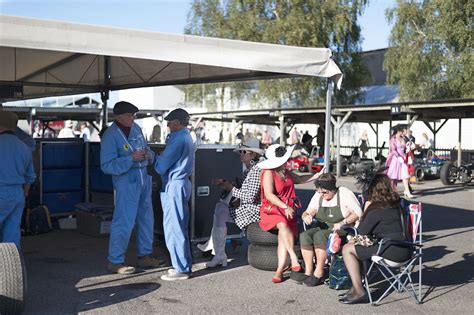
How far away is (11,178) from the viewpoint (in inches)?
241

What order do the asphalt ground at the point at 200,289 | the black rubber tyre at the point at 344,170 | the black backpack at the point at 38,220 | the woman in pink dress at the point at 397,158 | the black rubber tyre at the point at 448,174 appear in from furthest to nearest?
the black rubber tyre at the point at 344,170 → the black rubber tyre at the point at 448,174 → the woman in pink dress at the point at 397,158 → the black backpack at the point at 38,220 → the asphalt ground at the point at 200,289

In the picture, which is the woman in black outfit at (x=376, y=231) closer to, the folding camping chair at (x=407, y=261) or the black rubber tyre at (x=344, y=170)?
the folding camping chair at (x=407, y=261)

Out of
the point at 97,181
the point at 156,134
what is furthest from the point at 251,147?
the point at 156,134

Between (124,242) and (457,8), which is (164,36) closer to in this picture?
(124,242)

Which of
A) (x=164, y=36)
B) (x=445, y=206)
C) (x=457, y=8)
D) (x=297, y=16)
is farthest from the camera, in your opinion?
(x=297, y=16)

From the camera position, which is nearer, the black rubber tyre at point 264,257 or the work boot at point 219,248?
the black rubber tyre at point 264,257

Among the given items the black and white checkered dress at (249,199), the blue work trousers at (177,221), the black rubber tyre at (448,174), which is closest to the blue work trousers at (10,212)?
the blue work trousers at (177,221)

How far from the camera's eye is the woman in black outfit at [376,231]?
5883 millimetres

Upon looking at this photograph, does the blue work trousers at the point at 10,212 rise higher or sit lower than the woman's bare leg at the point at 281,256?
higher

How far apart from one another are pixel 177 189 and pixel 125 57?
2.03m

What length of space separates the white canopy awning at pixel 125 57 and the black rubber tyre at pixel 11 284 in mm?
1897

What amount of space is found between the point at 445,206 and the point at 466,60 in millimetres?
14532

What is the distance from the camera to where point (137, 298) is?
6020 millimetres

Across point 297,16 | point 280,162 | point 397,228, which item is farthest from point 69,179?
point 297,16
